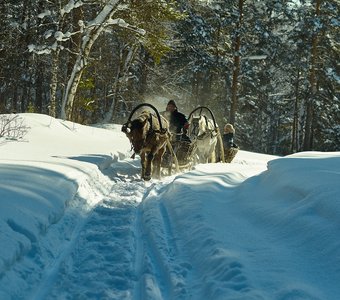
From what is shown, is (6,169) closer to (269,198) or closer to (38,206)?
(38,206)

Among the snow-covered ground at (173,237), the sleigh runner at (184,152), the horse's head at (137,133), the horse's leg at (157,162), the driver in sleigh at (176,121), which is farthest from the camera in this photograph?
the driver in sleigh at (176,121)

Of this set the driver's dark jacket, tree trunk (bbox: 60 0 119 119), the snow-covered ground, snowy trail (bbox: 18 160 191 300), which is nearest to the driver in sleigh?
the driver's dark jacket

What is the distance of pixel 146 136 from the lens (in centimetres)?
1005

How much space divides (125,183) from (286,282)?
239 inches

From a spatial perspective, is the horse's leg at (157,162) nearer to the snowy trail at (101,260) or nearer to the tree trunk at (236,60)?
the snowy trail at (101,260)

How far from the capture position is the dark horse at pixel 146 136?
32.6 ft

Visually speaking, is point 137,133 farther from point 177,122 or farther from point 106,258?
point 106,258

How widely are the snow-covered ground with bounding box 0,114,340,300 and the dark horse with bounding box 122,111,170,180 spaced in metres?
1.86

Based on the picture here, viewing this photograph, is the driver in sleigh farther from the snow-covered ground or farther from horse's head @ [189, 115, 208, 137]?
the snow-covered ground

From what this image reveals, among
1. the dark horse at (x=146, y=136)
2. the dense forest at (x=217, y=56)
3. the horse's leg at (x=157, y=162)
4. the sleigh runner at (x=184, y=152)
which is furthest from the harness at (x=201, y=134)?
the dense forest at (x=217, y=56)

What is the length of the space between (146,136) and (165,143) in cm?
86

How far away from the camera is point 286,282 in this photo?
351 cm

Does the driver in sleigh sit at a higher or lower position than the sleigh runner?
higher

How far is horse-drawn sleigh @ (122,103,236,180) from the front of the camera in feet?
32.7
